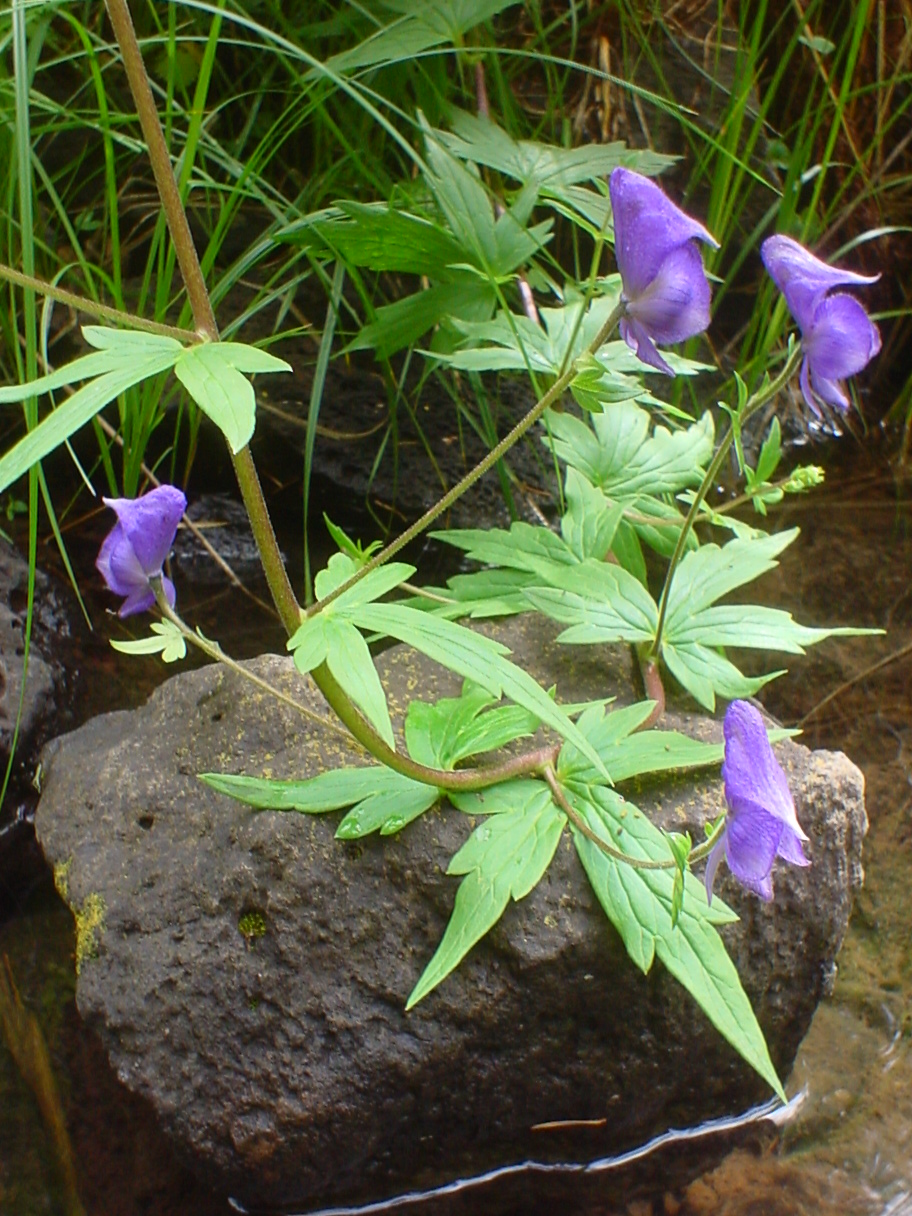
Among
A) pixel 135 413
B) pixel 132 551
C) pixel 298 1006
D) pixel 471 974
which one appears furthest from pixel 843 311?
pixel 135 413

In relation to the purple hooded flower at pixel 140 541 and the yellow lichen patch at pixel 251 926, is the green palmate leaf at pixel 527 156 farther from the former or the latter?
the yellow lichen patch at pixel 251 926

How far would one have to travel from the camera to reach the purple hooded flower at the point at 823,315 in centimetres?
115

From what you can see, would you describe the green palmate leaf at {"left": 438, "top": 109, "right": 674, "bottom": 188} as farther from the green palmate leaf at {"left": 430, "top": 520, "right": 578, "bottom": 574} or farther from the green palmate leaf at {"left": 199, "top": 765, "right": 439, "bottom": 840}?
the green palmate leaf at {"left": 199, "top": 765, "right": 439, "bottom": 840}

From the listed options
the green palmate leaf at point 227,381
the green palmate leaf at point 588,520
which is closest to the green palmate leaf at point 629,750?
the green palmate leaf at point 588,520

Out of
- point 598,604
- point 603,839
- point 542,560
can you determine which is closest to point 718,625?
point 598,604

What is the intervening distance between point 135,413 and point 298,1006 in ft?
3.84

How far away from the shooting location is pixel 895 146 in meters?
3.06

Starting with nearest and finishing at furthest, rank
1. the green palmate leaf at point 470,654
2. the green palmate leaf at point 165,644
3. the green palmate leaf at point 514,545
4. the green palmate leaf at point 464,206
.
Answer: the green palmate leaf at point 470,654
the green palmate leaf at point 165,644
the green palmate leaf at point 514,545
the green palmate leaf at point 464,206

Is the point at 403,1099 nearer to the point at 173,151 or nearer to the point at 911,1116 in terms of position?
the point at 911,1116

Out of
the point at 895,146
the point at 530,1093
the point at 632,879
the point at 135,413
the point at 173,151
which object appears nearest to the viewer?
the point at 632,879

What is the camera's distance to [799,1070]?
1.69 meters

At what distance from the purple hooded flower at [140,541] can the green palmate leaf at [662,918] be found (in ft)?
2.00

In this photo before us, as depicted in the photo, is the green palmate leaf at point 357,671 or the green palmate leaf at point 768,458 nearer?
the green palmate leaf at point 357,671

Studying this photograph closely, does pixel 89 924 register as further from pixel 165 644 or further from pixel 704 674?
pixel 704 674
